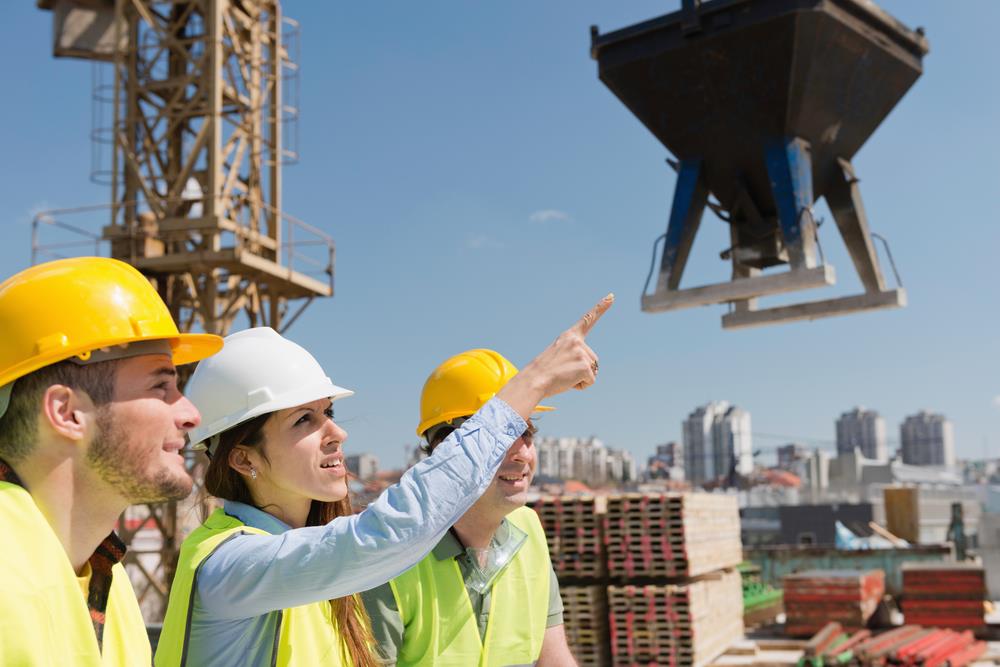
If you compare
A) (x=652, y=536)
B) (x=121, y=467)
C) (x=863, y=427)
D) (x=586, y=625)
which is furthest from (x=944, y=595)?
(x=863, y=427)

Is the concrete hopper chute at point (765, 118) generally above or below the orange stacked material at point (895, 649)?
above

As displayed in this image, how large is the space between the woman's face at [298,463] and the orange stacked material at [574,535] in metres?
7.01

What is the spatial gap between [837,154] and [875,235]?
85cm

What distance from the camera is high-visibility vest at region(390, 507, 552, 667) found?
9.12 feet

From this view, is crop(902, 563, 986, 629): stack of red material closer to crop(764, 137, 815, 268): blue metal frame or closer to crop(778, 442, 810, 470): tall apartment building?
crop(764, 137, 815, 268): blue metal frame

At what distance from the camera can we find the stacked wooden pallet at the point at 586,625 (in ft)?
29.6

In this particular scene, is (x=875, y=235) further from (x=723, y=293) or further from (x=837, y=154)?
(x=723, y=293)

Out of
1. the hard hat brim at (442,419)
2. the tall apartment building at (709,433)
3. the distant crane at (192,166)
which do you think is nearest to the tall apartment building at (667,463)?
the tall apartment building at (709,433)

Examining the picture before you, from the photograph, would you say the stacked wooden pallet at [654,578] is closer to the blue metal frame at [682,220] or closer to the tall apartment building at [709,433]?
the blue metal frame at [682,220]

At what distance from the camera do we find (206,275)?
16.7 metres

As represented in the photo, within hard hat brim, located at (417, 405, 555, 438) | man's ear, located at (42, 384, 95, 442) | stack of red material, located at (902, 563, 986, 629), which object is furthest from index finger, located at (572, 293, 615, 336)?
stack of red material, located at (902, 563, 986, 629)

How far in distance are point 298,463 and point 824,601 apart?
37.0 feet

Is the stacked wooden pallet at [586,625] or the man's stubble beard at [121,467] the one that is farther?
the stacked wooden pallet at [586,625]

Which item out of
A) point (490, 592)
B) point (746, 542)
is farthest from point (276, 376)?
point (746, 542)
